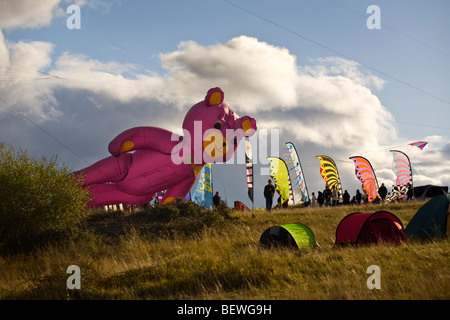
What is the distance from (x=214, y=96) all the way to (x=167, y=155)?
10.6ft

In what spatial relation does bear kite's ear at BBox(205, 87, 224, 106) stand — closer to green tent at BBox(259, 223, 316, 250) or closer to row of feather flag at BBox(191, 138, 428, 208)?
green tent at BBox(259, 223, 316, 250)

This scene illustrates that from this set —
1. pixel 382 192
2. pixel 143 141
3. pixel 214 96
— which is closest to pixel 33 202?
pixel 143 141

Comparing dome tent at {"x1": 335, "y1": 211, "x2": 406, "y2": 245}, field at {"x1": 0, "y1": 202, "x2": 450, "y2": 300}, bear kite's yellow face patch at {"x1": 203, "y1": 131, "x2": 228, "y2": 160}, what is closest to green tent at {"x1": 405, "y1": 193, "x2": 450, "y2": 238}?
field at {"x1": 0, "y1": 202, "x2": 450, "y2": 300}

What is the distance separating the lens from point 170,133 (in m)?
18.6

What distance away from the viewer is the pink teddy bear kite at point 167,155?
17.5 metres

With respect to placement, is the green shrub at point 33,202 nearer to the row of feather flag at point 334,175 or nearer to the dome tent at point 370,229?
the dome tent at point 370,229

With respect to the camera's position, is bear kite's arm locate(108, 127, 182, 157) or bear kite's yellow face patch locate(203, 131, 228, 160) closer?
bear kite's yellow face patch locate(203, 131, 228, 160)

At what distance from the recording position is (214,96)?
682 inches

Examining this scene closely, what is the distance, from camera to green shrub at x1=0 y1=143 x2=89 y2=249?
1438 cm

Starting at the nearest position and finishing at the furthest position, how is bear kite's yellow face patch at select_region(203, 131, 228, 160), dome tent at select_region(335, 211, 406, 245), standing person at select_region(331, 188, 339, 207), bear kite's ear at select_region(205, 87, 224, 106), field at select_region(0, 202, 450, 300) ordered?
1. field at select_region(0, 202, 450, 300)
2. dome tent at select_region(335, 211, 406, 245)
3. bear kite's ear at select_region(205, 87, 224, 106)
4. bear kite's yellow face patch at select_region(203, 131, 228, 160)
5. standing person at select_region(331, 188, 339, 207)

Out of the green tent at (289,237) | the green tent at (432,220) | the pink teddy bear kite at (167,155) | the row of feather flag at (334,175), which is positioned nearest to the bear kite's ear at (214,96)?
the pink teddy bear kite at (167,155)

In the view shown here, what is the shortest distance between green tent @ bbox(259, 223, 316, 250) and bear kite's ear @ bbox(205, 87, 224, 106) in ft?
20.8

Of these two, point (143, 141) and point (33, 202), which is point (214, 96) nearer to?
point (143, 141)
